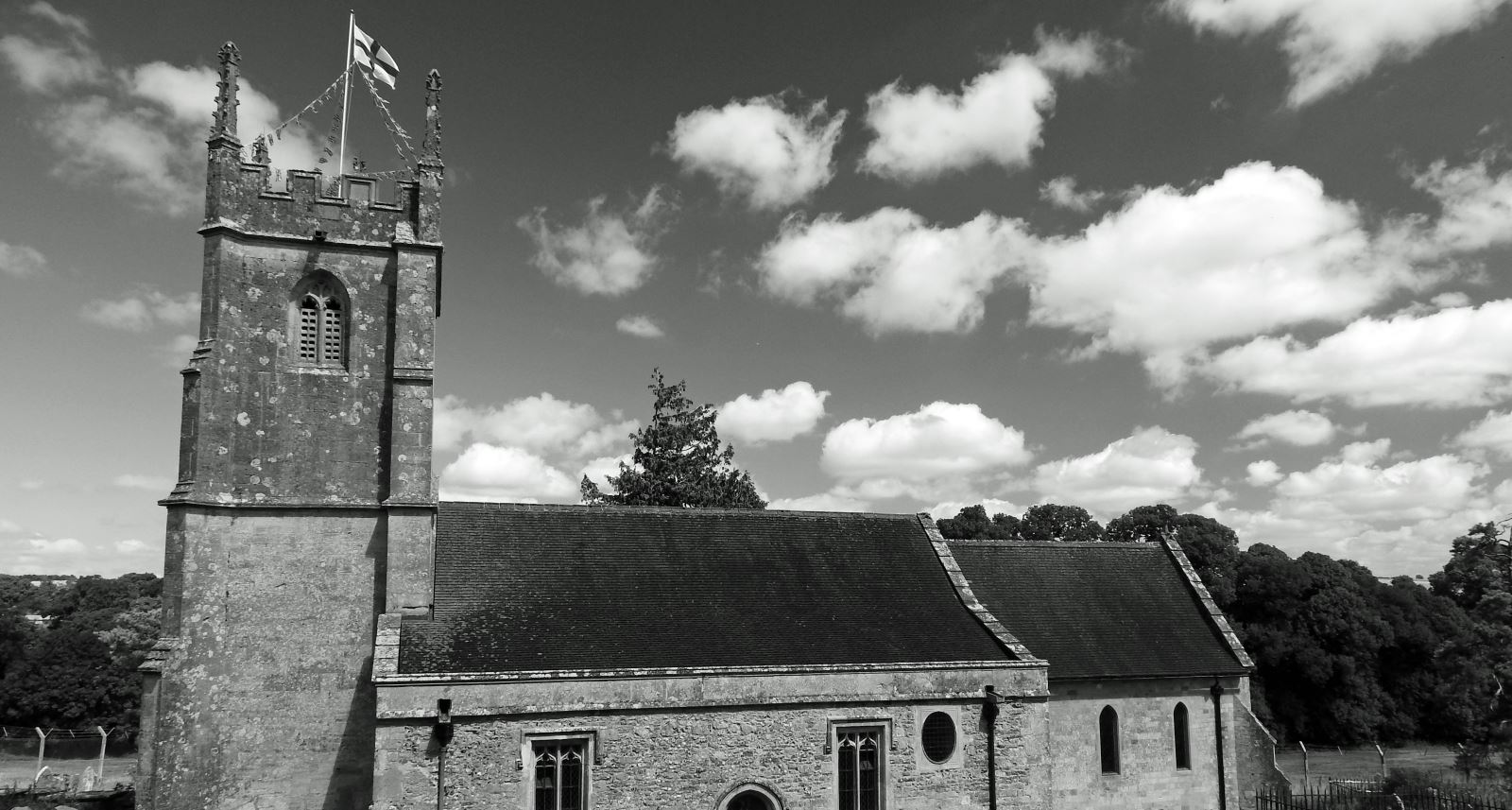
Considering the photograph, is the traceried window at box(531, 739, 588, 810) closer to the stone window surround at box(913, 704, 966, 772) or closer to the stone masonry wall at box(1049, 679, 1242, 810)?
the stone window surround at box(913, 704, 966, 772)

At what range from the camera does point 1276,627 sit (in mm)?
49594

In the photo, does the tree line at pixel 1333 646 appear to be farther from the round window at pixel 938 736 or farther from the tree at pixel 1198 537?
the round window at pixel 938 736

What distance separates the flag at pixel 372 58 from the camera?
22.3 m

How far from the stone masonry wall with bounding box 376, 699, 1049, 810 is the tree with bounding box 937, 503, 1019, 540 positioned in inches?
1641

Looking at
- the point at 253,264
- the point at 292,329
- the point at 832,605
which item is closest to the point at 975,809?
the point at 832,605

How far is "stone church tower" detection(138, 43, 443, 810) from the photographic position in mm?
19109

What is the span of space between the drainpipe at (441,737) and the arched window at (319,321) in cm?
831

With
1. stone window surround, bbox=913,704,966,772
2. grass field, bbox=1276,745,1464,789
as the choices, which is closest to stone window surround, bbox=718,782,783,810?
stone window surround, bbox=913,704,966,772

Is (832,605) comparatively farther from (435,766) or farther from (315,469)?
(315,469)

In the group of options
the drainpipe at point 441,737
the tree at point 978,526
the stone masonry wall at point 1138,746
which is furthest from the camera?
the tree at point 978,526

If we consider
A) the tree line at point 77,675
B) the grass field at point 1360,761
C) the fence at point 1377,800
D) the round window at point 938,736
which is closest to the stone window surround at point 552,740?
the round window at point 938,736

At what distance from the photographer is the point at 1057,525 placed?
67000mm

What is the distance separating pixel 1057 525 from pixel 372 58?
5720 cm

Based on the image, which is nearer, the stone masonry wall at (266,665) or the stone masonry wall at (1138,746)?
the stone masonry wall at (266,665)
